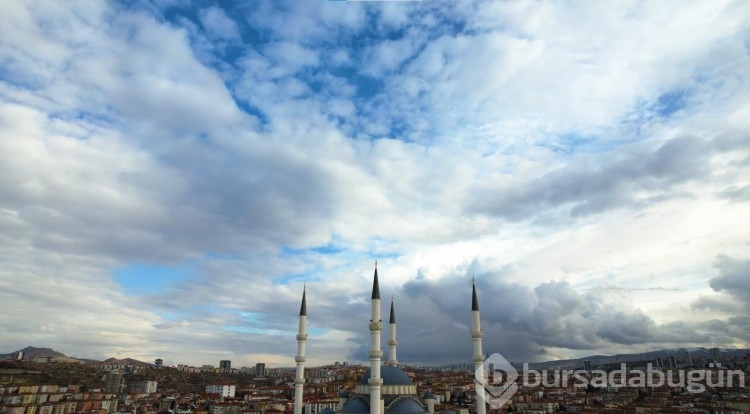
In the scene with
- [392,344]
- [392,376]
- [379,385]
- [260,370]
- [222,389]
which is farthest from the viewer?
[260,370]

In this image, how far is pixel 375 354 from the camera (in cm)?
3088

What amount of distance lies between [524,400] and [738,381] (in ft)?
206

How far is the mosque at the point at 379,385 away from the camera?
30828mm

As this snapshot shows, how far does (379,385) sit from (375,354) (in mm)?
1819

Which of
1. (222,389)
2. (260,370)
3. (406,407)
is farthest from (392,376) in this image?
(260,370)

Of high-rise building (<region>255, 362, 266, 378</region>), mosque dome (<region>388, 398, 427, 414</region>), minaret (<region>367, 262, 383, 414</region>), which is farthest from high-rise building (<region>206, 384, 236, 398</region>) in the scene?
minaret (<region>367, 262, 383, 414</region>)

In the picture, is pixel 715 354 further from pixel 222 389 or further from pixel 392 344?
pixel 392 344

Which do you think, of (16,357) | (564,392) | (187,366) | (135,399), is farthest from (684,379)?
(16,357)

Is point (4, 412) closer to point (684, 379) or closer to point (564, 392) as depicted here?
point (564, 392)

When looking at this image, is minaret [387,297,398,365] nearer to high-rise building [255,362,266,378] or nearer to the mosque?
the mosque

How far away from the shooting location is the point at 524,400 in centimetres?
8619

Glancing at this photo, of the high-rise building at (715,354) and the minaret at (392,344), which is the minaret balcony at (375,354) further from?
the high-rise building at (715,354)

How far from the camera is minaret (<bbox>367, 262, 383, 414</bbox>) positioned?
30312 millimetres

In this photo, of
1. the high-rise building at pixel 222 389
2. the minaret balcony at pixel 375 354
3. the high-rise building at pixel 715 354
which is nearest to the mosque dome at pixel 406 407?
the minaret balcony at pixel 375 354
